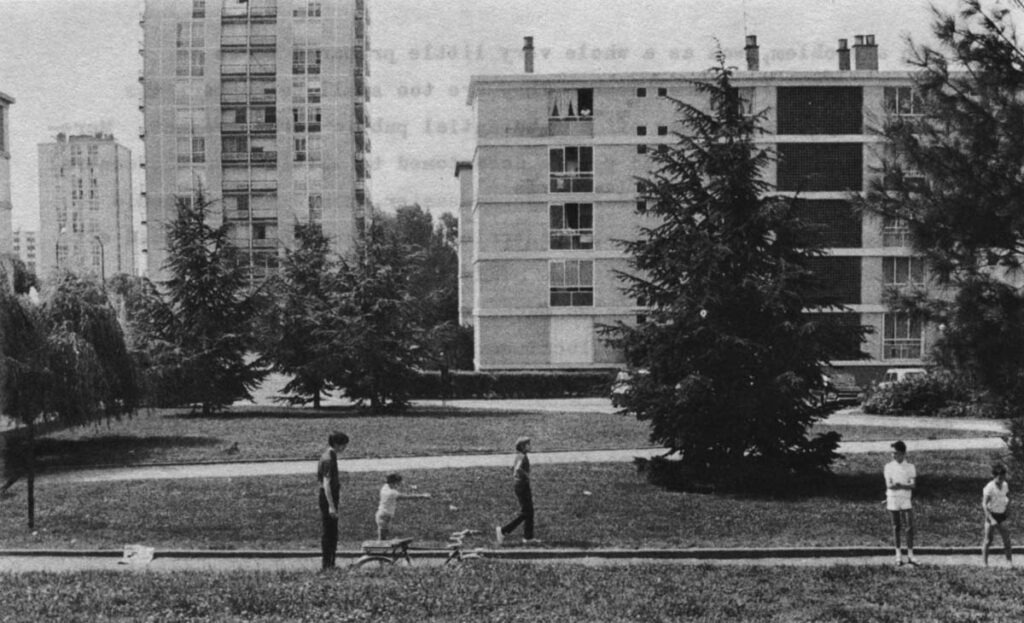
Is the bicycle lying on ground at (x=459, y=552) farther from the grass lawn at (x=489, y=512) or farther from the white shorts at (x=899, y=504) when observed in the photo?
the white shorts at (x=899, y=504)

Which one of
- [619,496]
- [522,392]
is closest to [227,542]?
[619,496]

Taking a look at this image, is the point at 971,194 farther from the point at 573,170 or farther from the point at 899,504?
the point at 573,170

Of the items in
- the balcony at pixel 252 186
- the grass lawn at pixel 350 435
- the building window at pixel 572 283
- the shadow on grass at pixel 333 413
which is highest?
the balcony at pixel 252 186

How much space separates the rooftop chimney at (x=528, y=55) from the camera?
5134cm

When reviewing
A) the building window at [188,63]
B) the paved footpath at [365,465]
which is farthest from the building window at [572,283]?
the building window at [188,63]

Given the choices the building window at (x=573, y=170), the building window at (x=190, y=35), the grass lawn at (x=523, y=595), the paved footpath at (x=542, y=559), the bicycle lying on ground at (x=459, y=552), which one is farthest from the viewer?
the building window at (x=190, y=35)

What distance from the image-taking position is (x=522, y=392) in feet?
155

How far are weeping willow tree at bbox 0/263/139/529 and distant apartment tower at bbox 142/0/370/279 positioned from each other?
153ft

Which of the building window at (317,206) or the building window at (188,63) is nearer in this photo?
the building window at (188,63)

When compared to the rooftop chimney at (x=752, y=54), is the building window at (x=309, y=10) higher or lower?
higher

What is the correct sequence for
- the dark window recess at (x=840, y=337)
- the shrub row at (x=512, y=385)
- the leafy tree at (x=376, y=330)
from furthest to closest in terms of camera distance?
the shrub row at (x=512, y=385) → the leafy tree at (x=376, y=330) → the dark window recess at (x=840, y=337)

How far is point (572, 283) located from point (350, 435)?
75.1 ft

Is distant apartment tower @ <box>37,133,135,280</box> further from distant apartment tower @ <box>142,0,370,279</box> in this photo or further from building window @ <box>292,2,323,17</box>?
building window @ <box>292,2,323,17</box>

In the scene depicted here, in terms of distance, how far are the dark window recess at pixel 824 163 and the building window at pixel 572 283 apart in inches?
393
